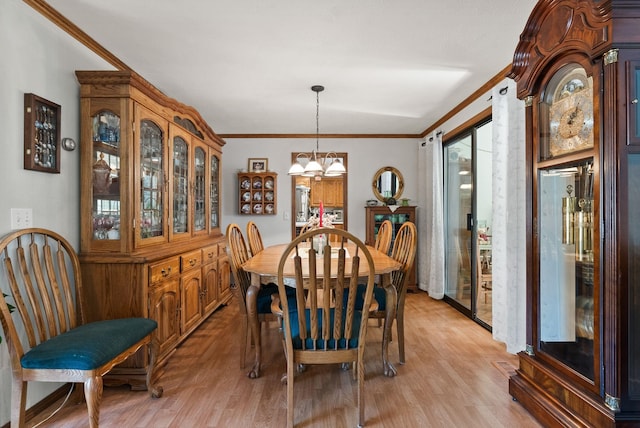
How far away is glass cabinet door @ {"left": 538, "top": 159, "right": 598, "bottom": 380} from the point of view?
5.68ft

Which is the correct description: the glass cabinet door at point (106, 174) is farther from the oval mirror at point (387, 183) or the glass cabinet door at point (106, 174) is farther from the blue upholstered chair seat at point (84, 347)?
the oval mirror at point (387, 183)

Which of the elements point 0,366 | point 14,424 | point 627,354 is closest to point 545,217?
point 627,354

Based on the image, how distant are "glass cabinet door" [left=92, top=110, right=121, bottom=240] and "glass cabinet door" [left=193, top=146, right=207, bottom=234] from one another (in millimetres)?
1153

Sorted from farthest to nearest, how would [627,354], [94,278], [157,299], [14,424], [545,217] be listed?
1. [157,299]
2. [94,278]
3. [545,217]
4. [14,424]
5. [627,354]

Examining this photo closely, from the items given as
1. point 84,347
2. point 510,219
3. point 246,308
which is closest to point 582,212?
point 510,219

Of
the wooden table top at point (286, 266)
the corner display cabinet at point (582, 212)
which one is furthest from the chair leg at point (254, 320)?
the corner display cabinet at point (582, 212)

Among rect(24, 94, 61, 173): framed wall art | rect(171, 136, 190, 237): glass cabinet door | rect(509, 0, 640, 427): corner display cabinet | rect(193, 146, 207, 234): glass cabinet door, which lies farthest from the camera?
rect(193, 146, 207, 234): glass cabinet door

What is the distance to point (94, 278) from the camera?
229cm

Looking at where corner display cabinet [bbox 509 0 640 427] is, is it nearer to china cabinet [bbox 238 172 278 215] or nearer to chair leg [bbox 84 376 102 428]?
chair leg [bbox 84 376 102 428]

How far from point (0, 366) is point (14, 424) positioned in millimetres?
339

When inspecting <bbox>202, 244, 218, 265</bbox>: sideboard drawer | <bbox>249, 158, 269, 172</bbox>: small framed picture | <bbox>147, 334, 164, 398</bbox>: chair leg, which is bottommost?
<bbox>147, 334, 164, 398</bbox>: chair leg

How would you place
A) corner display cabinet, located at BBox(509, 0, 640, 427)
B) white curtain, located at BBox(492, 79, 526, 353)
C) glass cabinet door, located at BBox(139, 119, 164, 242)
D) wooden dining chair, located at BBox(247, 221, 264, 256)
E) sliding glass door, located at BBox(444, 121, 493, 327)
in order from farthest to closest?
sliding glass door, located at BBox(444, 121, 493, 327) → wooden dining chair, located at BBox(247, 221, 264, 256) → white curtain, located at BBox(492, 79, 526, 353) → glass cabinet door, located at BBox(139, 119, 164, 242) → corner display cabinet, located at BBox(509, 0, 640, 427)

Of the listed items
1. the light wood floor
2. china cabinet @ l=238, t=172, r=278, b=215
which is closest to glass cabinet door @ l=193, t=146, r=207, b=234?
the light wood floor

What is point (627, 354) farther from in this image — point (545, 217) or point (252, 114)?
point (252, 114)
